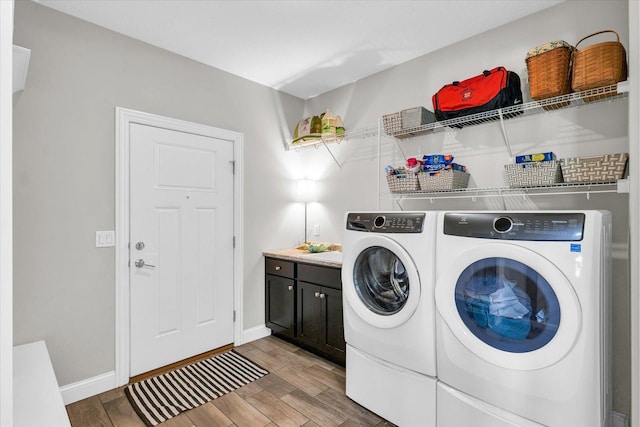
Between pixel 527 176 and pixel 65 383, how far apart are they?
3139 mm

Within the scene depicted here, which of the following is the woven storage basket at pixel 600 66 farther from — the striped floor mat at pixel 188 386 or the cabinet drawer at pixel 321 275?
the striped floor mat at pixel 188 386

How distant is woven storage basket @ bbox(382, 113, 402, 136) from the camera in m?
2.61

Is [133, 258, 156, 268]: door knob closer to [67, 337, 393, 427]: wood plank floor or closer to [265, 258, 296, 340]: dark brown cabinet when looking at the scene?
[67, 337, 393, 427]: wood plank floor

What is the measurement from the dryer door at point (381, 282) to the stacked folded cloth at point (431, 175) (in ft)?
2.20

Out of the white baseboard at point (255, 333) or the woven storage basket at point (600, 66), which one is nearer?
the woven storage basket at point (600, 66)

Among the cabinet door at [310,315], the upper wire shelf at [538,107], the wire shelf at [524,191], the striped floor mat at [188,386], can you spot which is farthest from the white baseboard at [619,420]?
the striped floor mat at [188,386]

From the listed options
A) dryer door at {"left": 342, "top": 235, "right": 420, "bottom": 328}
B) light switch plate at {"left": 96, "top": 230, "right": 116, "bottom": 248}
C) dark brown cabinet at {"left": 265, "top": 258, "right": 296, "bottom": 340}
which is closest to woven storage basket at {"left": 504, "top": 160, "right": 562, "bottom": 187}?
dryer door at {"left": 342, "top": 235, "right": 420, "bottom": 328}

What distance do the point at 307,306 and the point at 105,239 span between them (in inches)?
62.9

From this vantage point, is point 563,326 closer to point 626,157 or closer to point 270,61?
point 626,157

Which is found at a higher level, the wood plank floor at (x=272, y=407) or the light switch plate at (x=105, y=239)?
the light switch plate at (x=105, y=239)

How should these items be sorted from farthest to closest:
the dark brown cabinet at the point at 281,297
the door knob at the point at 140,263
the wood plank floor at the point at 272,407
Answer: the dark brown cabinet at the point at 281,297 → the door knob at the point at 140,263 → the wood plank floor at the point at 272,407

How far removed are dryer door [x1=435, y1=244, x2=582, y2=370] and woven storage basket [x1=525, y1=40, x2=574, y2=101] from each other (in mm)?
1032

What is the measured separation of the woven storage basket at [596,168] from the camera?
5.37 feet

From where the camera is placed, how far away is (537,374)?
1.40 m
